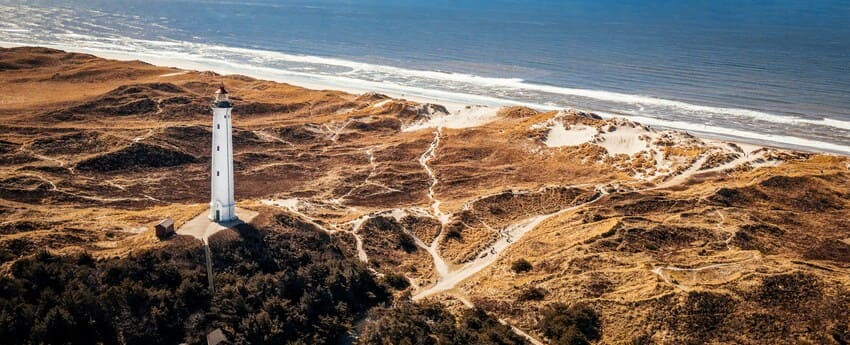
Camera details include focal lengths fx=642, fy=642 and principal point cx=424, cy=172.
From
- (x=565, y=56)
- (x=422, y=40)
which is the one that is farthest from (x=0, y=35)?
(x=565, y=56)

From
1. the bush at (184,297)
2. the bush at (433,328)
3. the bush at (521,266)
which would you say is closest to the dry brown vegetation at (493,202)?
the bush at (521,266)

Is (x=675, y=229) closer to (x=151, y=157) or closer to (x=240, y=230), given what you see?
(x=240, y=230)

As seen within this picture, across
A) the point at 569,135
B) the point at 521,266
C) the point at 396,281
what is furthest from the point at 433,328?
the point at 569,135

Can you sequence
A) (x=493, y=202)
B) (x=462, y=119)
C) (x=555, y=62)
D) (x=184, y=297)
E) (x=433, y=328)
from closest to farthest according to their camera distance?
(x=433, y=328), (x=184, y=297), (x=493, y=202), (x=462, y=119), (x=555, y=62)

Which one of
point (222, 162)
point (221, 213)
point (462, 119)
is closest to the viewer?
point (222, 162)

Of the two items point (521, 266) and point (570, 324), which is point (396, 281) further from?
point (570, 324)

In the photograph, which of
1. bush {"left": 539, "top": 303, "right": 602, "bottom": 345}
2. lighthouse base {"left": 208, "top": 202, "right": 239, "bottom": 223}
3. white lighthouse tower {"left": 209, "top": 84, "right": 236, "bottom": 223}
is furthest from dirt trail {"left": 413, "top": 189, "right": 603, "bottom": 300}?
white lighthouse tower {"left": 209, "top": 84, "right": 236, "bottom": 223}
